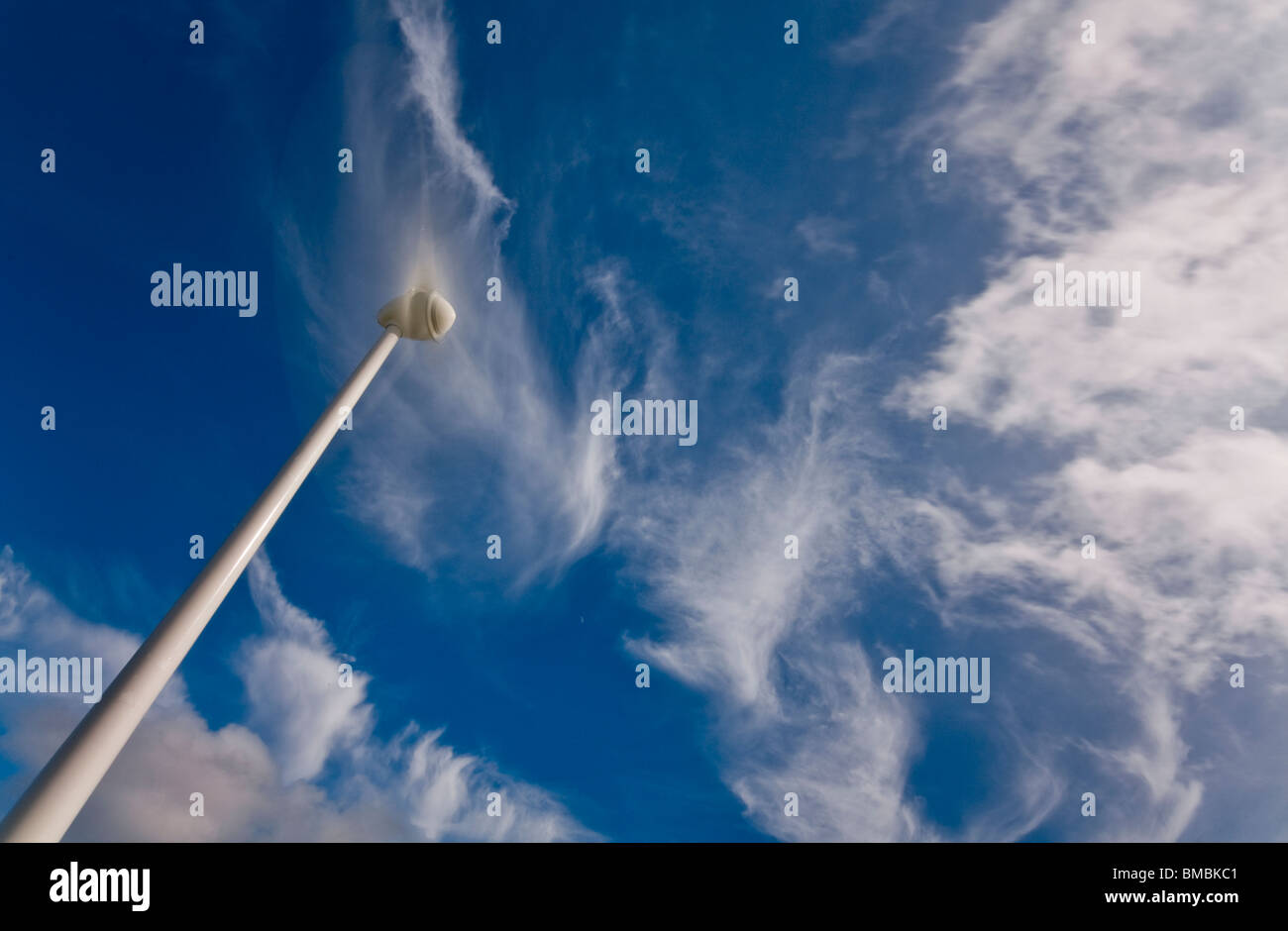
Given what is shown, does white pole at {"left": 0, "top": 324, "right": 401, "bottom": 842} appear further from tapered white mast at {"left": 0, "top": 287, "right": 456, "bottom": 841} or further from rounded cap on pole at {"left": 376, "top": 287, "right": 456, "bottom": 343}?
rounded cap on pole at {"left": 376, "top": 287, "right": 456, "bottom": 343}

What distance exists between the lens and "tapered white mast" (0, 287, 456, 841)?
368 inches

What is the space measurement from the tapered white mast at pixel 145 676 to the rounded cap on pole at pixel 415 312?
19.5ft

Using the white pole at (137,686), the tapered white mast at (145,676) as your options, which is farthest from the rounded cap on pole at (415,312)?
the white pole at (137,686)

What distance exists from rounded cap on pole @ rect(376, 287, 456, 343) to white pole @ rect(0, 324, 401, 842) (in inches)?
308

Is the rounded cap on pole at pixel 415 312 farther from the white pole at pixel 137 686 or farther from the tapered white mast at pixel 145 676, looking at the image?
the white pole at pixel 137 686

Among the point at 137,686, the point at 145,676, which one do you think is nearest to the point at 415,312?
the point at 145,676

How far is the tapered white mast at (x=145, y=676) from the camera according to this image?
368 inches

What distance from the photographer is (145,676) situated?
36.3 ft
